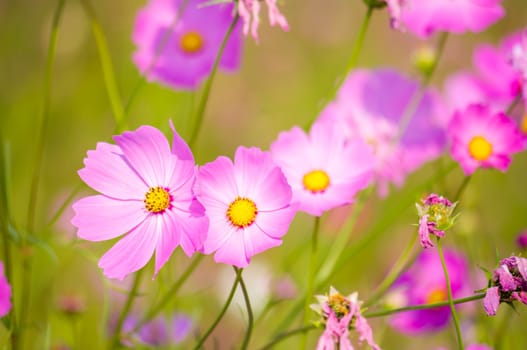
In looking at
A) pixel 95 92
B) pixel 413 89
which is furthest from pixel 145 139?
pixel 95 92

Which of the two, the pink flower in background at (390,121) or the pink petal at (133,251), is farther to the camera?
the pink flower in background at (390,121)

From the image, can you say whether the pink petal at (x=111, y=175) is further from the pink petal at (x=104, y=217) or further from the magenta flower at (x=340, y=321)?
the magenta flower at (x=340, y=321)

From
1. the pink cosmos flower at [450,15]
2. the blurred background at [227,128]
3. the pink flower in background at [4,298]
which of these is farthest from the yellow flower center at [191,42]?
the pink flower in background at [4,298]

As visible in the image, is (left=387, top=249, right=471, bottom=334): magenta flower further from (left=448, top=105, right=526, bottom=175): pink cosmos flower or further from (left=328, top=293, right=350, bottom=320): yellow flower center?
(left=328, top=293, right=350, bottom=320): yellow flower center

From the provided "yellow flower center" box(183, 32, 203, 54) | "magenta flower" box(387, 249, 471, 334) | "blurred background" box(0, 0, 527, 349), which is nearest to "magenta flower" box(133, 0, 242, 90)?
"yellow flower center" box(183, 32, 203, 54)

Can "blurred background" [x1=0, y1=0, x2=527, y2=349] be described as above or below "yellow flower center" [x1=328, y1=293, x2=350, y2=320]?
above

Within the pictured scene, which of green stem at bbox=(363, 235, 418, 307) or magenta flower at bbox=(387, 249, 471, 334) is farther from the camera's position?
magenta flower at bbox=(387, 249, 471, 334)

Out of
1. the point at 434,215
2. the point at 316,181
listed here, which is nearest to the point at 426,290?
the point at 316,181
